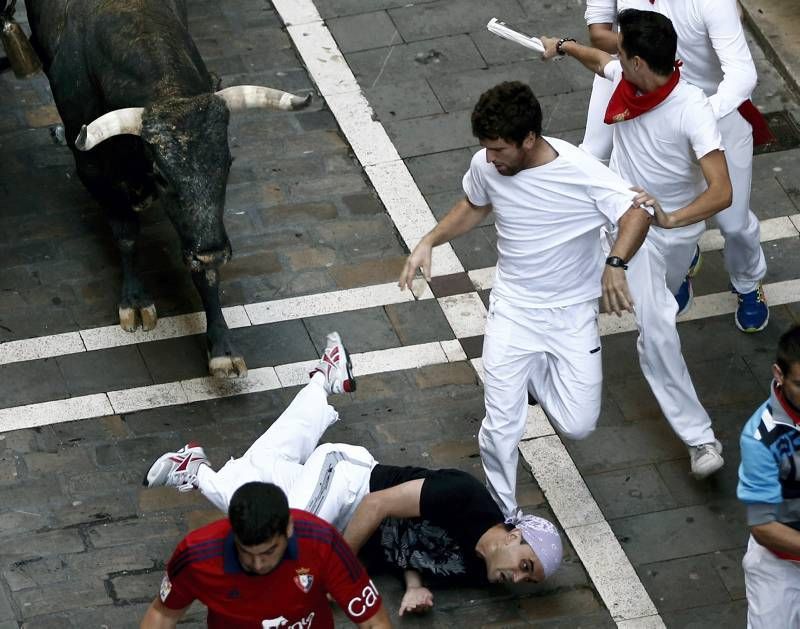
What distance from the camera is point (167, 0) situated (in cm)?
1052

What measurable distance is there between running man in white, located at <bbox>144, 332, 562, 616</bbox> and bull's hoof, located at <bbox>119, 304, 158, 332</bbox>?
182cm

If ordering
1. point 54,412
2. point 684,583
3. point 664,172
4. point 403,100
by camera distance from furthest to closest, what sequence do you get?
point 403,100
point 54,412
point 664,172
point 684,583

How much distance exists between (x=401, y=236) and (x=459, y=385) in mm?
1573

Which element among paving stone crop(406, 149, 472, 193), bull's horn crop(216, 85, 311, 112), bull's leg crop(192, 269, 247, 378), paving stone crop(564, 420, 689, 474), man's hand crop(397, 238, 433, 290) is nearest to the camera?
man's hand crop(397, 238, 433, 290)

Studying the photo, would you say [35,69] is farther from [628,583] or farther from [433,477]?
[628,583]

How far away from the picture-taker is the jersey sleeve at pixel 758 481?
6.67m

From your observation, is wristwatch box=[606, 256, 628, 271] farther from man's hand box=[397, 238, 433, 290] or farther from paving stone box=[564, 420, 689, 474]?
paving stone box=[564, 420, 689, 474]

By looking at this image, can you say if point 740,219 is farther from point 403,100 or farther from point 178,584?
point 178,584

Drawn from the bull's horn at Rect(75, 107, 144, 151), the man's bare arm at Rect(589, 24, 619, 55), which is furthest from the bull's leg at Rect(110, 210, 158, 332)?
the man's bare arm at Rect(589, 24, 619, 55)

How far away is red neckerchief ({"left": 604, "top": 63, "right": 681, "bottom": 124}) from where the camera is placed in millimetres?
8562

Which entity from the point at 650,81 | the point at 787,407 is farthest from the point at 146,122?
the point at 787,407

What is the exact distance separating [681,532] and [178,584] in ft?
11.1

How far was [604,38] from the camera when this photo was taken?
9703 mm

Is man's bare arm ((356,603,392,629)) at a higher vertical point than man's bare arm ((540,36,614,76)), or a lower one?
lower
